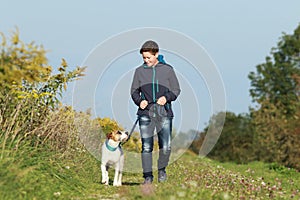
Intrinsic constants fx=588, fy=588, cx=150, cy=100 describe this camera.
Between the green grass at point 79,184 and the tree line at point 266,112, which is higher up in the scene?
the tree line at point 266,112

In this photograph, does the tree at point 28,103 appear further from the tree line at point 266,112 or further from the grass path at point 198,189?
the tree line at point 266,112

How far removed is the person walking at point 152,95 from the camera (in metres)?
8.48

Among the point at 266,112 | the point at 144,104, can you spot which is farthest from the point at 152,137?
the point at 266,112

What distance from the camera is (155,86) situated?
854 centimetres

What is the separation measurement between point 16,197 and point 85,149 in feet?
15.0

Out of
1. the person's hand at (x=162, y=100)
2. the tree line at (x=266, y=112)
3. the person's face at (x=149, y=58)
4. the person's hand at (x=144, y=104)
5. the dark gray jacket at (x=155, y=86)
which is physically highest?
the tree line at (x=266, y=112)

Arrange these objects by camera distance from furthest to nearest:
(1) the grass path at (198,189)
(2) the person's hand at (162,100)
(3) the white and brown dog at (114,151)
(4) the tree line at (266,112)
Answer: (4) the tree line at (266,112), (3) the white and brown dog at (114,151), (2) the person's hand at (162,100), (1) the grass path at (198,189)

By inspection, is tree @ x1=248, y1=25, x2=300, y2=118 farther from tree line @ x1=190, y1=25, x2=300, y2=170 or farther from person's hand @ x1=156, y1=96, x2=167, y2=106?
person's hand @ x1=156, y1=96, x2=167, y2=106

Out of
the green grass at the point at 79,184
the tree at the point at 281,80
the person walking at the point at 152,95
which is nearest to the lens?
the green grass at the point at 79,184

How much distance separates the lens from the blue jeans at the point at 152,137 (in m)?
8.51

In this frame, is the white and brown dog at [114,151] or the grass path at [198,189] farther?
the white and brown dog at [114,151]

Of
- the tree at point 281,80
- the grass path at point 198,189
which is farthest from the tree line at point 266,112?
the grass path at point 198,189

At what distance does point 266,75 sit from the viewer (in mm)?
40875

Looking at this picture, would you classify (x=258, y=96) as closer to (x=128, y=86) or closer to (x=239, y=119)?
(x=239, y=119)
